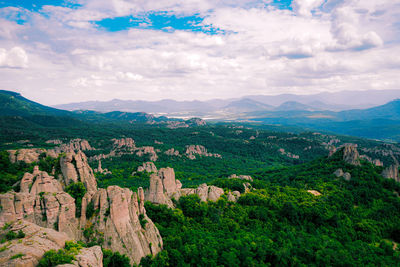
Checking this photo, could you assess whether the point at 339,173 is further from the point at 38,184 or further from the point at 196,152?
the point at 196,152

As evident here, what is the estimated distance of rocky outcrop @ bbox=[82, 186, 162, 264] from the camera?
27.5 meters

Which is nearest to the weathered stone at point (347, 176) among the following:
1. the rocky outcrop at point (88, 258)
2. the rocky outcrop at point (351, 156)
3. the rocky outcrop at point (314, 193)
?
the rocky outcrop at point (351, 156)

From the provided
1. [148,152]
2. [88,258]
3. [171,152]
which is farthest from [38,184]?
[171,152]

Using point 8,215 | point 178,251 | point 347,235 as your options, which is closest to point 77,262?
point 8,215

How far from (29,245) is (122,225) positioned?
11.1m

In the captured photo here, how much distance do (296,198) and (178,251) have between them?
3173 cm

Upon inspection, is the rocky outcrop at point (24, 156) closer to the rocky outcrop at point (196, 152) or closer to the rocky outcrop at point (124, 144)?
the rocky outcrop at point (124, 144)

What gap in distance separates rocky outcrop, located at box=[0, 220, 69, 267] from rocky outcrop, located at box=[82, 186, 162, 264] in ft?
19.2

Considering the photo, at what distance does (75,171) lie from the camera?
38375 millimetres

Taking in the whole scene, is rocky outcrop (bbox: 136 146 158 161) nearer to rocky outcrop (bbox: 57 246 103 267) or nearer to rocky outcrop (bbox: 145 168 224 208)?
rocky outcrop (bbox: 145 168 224 208)

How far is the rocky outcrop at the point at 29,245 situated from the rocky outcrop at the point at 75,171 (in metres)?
15.2

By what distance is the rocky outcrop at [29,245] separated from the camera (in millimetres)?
16969

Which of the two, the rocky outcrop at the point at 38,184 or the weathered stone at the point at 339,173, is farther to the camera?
the weathered stone at the point at 339,173

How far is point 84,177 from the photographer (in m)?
38.5
